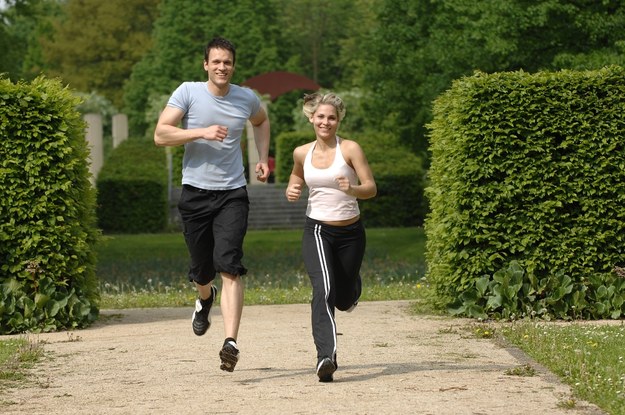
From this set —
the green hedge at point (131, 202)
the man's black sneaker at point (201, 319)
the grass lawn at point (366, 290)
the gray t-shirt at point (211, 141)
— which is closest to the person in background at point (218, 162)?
the gray t-shirt at point (211, 141)

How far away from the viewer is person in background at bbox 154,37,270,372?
339 inches

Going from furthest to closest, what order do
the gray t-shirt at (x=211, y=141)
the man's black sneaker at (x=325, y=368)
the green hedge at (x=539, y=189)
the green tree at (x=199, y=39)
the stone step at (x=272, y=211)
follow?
the green tree at (x=199, y=39), the stone step at (x=272, y=211), the green hedge at (x=539, y=189), the gray t-shirt at (x=211, y=141), the man's black sneaker at (x=325, y=368)

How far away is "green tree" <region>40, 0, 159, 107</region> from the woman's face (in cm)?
6355

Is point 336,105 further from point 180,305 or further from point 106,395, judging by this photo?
point 180,305

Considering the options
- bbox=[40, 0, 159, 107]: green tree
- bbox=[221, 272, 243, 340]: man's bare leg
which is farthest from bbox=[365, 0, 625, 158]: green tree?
bbox=[40, 0, 159, 107]: green tree

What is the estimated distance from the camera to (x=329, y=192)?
855 cm

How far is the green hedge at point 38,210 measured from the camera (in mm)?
11828

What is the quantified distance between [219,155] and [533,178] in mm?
4245

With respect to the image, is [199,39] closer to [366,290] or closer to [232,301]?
[366,290]

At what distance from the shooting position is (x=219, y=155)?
8.70 metres

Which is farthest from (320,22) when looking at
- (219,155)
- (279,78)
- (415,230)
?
(219,155)

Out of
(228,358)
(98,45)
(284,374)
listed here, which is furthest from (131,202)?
(98,45)

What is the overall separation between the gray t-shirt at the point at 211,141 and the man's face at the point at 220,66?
0.47 ft

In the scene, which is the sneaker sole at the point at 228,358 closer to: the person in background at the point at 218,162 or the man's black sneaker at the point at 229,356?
the man's black sneaker at the point at 229,356
